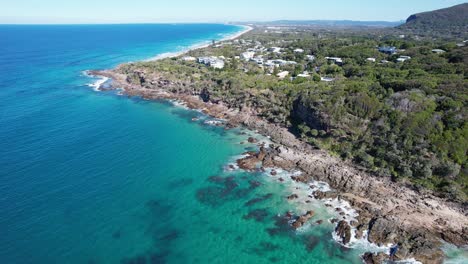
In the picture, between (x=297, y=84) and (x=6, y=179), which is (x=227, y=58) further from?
(x=6, y=179)

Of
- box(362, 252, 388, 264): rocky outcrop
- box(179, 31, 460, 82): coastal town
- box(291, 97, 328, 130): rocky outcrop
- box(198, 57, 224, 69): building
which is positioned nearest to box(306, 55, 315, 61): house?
box(179, 31, 460, 82): coastal town

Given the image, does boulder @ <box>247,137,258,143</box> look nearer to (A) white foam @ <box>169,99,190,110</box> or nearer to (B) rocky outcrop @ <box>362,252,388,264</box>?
(A) white foam @ <box>169,99,190,110</box>

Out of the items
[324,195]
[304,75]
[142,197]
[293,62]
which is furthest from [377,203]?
[293,62]

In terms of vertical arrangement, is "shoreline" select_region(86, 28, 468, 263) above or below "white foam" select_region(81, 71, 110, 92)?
below

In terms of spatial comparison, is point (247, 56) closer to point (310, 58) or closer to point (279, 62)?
point (279, 62)

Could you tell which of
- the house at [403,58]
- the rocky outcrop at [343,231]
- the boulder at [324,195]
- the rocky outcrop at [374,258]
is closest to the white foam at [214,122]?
the boulder at [324,195]

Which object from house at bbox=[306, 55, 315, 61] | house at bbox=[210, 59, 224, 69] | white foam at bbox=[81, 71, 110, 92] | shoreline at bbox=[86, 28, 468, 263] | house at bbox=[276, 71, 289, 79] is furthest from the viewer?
house at bbox=[306, 55, 315, 61]

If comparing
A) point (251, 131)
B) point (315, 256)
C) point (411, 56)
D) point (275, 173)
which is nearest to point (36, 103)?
point (251, 131)
